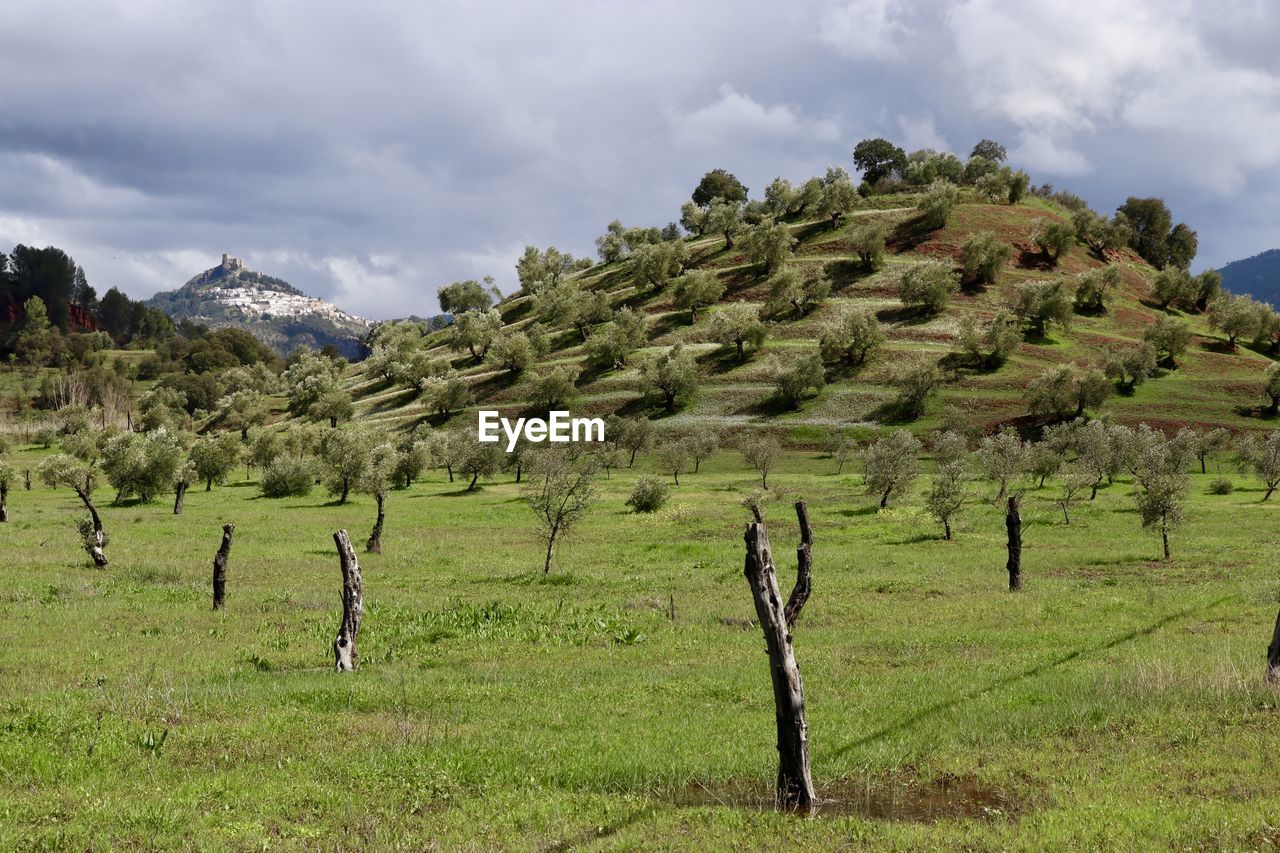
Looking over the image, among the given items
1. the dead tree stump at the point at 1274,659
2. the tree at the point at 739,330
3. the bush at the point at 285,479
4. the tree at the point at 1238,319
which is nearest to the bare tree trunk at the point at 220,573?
the dead tree stump at the point at 1274,659

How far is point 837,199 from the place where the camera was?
190625 millimetres

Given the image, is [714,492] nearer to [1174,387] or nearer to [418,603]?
[418,603]

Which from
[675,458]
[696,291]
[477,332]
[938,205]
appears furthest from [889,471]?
[938,205]

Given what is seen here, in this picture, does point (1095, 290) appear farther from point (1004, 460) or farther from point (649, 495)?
point (649, 495)

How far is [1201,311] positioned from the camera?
16338 centimetres

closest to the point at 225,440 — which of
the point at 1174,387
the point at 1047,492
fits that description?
the point at 1047,492

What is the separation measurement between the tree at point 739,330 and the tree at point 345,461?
73963 mm

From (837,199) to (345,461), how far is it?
5945 inches

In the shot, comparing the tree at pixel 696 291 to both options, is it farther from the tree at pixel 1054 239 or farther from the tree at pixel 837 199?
the tree at pixel 1054 239

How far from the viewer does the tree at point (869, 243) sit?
6457 inches

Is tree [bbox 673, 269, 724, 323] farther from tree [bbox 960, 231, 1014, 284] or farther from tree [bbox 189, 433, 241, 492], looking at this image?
tree [bbox 189, 433, 241, 492]

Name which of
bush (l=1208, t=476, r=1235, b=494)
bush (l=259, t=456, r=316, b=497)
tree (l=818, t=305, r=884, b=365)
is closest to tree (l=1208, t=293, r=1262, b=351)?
tree (l=818, t=305, r=884, b=365)

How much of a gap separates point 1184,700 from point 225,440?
105 m

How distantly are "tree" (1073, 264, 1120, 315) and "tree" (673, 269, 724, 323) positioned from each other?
235ft
